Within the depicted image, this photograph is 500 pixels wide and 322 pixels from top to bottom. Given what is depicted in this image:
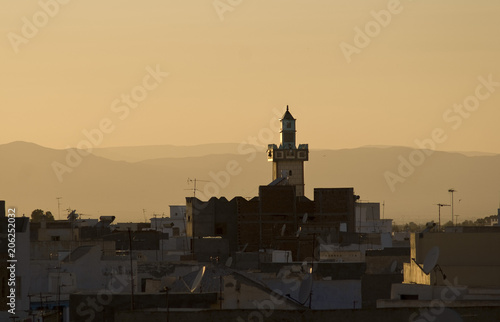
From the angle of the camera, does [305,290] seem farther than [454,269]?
No

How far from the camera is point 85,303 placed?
4250cm

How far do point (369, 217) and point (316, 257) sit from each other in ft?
191

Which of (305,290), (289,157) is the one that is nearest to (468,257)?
(305,290)

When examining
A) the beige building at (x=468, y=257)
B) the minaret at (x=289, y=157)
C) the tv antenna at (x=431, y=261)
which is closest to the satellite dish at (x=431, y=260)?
the tv antenna at (x=431, y=261)

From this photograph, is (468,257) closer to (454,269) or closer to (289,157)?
(454,269)

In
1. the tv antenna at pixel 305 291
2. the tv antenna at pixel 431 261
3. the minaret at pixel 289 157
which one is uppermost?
the minaret at pixel 289 157

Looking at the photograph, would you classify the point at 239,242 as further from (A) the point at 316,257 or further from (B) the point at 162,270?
(B) the point at 162,270

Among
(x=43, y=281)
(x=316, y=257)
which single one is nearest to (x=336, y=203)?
(x=316, y=257)

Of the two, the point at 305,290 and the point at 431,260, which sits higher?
the point at 431,260

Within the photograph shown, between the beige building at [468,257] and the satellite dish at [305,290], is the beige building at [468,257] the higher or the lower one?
the higher one

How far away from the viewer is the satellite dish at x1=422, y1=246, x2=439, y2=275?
Result: 1768 inches

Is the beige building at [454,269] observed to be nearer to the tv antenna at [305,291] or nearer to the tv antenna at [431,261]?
the tv antenna at [431,261]

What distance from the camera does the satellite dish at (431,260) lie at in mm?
44906

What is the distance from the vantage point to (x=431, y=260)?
4509cm
